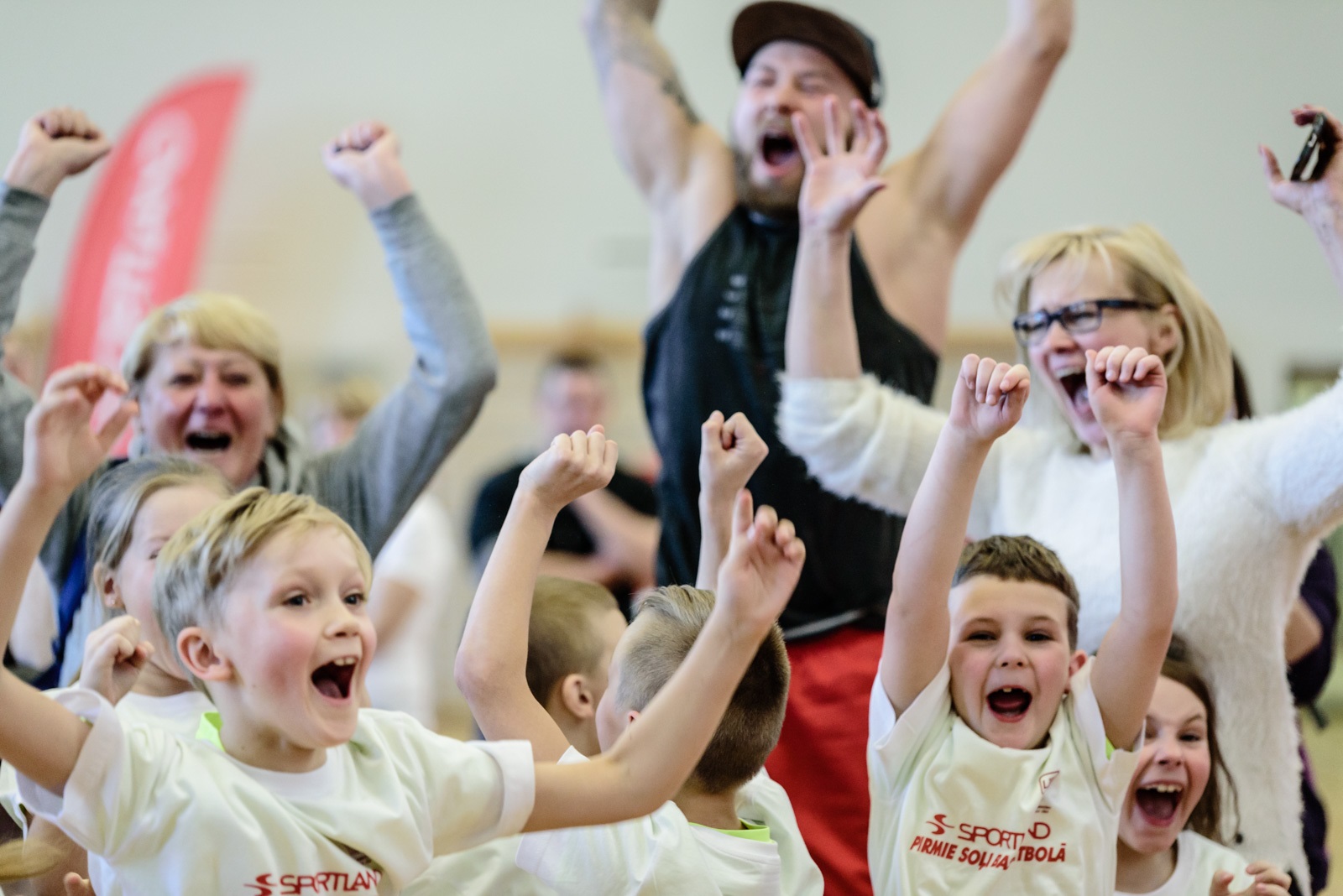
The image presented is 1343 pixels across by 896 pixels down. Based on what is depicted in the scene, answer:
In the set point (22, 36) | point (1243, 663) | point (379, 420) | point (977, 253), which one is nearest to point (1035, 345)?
point (1243, 663)

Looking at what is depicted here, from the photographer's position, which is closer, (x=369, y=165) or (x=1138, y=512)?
(x=1138, y=512)

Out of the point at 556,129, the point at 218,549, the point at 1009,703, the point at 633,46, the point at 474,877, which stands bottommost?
the point at 474,877

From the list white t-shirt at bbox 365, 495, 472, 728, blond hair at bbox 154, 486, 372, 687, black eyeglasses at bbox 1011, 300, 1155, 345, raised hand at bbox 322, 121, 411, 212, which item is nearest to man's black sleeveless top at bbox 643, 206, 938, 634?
black eyeglasses at bbox 1011, 300, 1155, 345

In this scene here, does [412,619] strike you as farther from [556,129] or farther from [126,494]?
[556,129]

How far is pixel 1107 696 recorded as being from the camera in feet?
5.05

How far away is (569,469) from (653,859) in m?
0.39

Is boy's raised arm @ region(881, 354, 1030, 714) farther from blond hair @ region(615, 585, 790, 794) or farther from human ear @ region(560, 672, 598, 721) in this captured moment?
human ear @ region(560, 672, 598, 721)

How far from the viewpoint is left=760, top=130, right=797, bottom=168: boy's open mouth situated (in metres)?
2.21

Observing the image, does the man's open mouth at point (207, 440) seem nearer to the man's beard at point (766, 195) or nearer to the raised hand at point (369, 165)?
the raised hand at point (369, 165)

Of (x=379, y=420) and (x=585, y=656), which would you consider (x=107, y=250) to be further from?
(x=585, y=656)

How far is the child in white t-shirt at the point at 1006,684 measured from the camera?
1426 millimetres

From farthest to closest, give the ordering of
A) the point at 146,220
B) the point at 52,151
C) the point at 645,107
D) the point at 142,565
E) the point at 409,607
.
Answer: the point at 146,220 < the point at 409,607 < the point at 645,107 < the point at 52,151 < the point at 142,565

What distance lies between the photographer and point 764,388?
2.13 metres

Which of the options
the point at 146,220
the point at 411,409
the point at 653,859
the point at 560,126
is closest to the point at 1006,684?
the point at 653,859
